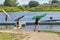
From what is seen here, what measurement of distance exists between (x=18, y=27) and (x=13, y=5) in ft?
194

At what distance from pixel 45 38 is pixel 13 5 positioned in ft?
211

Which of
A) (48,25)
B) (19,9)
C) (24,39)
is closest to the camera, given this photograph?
(24,39)

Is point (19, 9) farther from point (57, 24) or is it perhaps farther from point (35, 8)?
point (57, 24)

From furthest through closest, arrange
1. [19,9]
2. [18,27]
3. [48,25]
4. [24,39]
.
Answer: [19,9]
[48,25]
[18,27]
[24,39]

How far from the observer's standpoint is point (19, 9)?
2906 inches

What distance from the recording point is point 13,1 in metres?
77.4

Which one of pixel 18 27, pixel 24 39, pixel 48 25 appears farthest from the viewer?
pixel 48 25

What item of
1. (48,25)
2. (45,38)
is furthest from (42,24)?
(45,38)

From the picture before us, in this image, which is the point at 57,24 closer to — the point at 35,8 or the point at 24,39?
the point at 24,39

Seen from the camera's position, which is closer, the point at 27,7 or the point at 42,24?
the point at 42,24

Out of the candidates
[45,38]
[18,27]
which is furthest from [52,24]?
[45,38]

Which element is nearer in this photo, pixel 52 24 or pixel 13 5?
pixel 52 24

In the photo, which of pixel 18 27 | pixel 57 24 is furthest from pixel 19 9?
pixel 18 27

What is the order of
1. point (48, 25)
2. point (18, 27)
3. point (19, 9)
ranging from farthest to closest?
point (19, 9) < point (48, 25) < point (18, 27)
